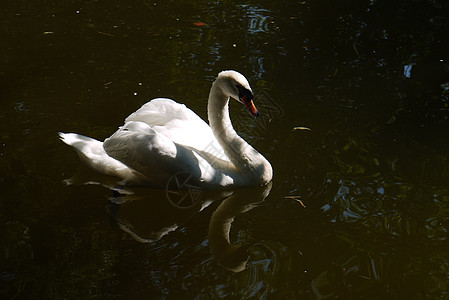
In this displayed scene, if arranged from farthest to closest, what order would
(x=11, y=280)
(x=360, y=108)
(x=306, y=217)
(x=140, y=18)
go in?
(x=140, y=18) < (x=360, y=108) < (x=306, y=217) < (x=11, y=280)

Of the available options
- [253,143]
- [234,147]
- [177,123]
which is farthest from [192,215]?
[253,143]

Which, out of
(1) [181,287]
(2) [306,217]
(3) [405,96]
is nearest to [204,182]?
(2) [306,217]

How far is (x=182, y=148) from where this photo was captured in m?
5.11

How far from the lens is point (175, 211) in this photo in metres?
5.05

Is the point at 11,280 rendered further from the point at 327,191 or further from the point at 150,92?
the point at 150,92

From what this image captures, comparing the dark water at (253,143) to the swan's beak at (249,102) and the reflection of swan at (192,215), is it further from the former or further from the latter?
the swan's beak at (249,102)

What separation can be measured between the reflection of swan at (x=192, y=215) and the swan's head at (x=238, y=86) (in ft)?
2.54

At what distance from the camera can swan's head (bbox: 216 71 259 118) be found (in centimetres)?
512

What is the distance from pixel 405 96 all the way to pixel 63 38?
4.61 metres

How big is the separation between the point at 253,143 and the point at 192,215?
1.29 meters

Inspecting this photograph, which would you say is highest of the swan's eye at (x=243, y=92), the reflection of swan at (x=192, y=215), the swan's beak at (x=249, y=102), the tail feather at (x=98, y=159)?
the swan's eye at (x=243, y=92)

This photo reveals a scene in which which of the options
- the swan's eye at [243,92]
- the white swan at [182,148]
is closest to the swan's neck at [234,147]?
the white swan at [182,148]

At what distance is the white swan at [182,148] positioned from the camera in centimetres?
504

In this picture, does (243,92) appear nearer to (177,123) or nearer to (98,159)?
(177,123)
